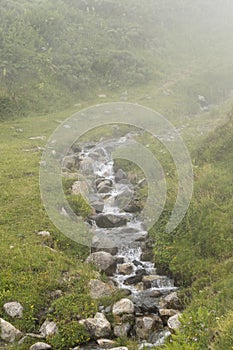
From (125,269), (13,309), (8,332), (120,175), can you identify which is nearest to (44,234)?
(125,269)

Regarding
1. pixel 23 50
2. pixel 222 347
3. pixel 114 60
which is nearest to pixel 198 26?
pixel 114 60

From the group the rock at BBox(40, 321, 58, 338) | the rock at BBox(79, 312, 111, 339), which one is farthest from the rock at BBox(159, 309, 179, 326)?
the rock at BBox(40, 321, 58, 338)

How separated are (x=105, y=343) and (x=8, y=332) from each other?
2.43 meters

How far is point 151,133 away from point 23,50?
1299 cm

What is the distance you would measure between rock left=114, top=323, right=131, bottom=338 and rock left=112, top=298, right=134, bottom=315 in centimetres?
46

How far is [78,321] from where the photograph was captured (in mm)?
11117

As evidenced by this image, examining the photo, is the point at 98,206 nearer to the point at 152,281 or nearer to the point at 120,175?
the point at 120,175

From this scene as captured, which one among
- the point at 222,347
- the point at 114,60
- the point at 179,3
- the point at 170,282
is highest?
the point at 179,3

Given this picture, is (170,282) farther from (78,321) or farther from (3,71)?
(3,71)

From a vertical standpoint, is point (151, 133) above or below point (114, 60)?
below

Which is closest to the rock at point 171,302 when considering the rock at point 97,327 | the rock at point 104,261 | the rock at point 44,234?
the rock at point 97,327

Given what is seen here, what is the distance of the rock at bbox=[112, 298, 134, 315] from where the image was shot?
11523mm

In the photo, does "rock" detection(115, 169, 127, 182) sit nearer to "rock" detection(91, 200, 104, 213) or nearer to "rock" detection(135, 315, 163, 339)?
"rock" detection(91, 200, 104, 213)

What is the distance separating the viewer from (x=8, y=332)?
422 inches
